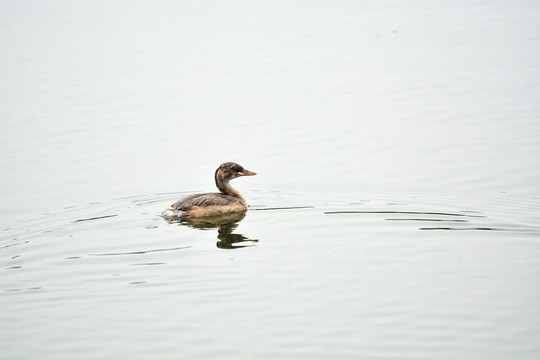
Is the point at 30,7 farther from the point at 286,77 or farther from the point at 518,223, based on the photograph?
the point at 518,223

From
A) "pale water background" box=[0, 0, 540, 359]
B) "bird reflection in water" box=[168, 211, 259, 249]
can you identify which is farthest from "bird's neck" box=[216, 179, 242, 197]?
"bird reflection in water" box=[168, 211, 259, 249]

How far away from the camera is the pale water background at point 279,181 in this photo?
838 centimetres

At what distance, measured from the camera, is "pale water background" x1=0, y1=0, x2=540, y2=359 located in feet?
27.5

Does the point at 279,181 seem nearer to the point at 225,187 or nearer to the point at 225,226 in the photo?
the point at 225,187

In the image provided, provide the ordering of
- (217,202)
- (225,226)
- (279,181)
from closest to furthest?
(225,226), (217,202), (279,181)

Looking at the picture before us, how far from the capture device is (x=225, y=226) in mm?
12641

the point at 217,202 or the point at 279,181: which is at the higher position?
the point at 279,181

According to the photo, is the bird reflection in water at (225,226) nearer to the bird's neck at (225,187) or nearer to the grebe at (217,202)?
the grebe at (217,202)

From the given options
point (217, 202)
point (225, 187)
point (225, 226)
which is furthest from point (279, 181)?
point (225, 226)

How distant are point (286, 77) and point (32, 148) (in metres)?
7.22

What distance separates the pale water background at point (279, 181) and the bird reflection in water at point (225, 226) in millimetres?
102

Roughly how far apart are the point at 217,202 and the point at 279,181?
1665 mm

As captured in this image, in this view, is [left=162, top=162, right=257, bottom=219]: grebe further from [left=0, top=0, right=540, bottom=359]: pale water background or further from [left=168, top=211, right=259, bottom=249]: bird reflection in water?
[left=0, top=0, right=540, bottom=359]: pale water background

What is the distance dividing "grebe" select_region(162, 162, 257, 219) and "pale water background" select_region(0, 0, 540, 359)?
1.16ft
